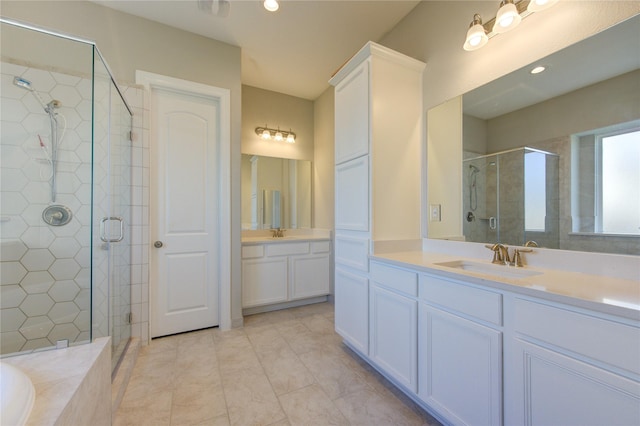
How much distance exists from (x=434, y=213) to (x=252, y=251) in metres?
1.95

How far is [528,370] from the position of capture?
37.9 inches

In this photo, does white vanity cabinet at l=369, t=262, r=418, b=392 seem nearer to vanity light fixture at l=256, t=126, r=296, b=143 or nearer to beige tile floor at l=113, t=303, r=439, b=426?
beige tile floor at l=113, t=303, r=439, b=426

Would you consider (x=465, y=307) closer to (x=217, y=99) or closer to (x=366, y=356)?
(x=366, y=356)

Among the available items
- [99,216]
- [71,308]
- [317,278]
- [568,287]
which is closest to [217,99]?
[99,216]

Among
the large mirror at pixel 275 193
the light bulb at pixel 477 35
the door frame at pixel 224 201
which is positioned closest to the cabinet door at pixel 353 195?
the light bulb at pixel 477 35

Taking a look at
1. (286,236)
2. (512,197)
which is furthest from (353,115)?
(286,236)

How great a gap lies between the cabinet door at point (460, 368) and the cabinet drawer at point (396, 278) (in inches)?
4.8

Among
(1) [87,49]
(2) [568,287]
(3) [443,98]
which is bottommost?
(2) [568,287]

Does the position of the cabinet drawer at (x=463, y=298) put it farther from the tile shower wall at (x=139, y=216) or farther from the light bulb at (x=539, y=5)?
the tile shower wall at (x=139, y=216)

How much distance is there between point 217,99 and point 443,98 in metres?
2.15

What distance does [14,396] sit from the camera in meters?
0.87

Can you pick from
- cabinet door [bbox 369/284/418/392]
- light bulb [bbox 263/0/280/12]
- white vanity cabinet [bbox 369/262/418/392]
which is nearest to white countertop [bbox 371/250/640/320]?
white vanity cabinet [bbox 369/262/418/392]

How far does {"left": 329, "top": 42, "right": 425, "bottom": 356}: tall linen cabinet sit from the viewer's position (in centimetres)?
186

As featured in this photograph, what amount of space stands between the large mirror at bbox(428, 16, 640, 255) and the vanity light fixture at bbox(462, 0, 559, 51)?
10.0 inches
